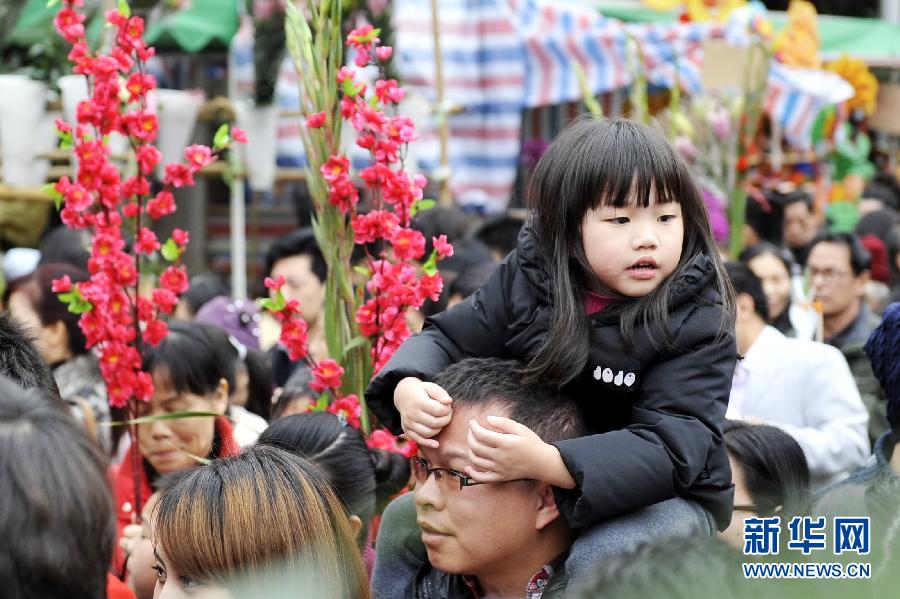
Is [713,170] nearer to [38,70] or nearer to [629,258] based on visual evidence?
[38,70]

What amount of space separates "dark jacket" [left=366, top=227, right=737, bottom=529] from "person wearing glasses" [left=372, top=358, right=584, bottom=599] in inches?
2.5

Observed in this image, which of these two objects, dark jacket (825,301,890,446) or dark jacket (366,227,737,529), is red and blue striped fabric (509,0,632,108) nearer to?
dark jacket (825,301,890,446)

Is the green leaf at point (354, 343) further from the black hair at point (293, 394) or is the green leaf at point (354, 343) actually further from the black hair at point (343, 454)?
the black hair at point (293, 394)

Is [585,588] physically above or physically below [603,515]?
above

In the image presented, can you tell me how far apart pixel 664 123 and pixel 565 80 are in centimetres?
82

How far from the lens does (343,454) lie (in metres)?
3.01

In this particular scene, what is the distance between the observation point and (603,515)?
6.73 feet

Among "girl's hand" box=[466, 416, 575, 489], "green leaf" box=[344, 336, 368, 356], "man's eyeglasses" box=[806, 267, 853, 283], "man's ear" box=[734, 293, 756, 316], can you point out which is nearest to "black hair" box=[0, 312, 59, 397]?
"green leaf" box=[344, 336, 368, 356]

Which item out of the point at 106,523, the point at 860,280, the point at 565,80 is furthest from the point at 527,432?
the point at 565,80

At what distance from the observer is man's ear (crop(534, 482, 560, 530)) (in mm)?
2137

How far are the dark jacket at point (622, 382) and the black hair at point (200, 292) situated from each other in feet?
13.6

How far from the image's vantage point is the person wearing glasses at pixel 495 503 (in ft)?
6.93

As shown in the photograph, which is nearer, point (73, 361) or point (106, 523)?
point (106, 523)

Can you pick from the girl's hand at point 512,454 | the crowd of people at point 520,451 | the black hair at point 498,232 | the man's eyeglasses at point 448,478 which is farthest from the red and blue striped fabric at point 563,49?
the girl's hand at point 512,454
